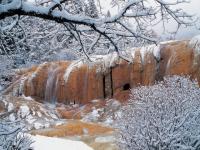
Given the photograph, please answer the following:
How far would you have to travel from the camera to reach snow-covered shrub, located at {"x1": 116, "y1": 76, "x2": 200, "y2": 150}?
9.22 m

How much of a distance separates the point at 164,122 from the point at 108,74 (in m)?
19.1

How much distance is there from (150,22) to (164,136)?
4.63 metres

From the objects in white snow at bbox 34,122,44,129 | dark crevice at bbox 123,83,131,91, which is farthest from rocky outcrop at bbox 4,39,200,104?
white snow at bbox 34,122,44,129

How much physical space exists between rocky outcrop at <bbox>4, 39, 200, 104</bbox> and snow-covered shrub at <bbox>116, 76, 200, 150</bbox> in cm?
1380

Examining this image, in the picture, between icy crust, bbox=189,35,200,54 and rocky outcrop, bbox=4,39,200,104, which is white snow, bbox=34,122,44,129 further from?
icy crust, bbox=189,35,200,54

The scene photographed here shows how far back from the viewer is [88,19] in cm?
488

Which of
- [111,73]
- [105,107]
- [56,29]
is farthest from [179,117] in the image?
[111,73]

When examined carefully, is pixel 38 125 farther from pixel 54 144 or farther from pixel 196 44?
pixel 196 44

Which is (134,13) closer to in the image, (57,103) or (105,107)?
(105,107)

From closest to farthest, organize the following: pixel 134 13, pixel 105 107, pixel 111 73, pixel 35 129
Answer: pixel 134 13, pixel 35 129, pixel 105 107, pixel 111 73

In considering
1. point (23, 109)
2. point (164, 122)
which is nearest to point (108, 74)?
point (23, 109)

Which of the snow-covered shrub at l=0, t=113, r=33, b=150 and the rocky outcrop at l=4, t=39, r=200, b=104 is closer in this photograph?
the snow-covered shrub at l=0, t=113, r=33, b=150

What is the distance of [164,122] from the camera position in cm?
941

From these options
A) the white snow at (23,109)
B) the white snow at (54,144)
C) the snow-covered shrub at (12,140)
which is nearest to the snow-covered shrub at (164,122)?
the white snow at (54,144)
